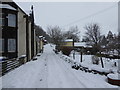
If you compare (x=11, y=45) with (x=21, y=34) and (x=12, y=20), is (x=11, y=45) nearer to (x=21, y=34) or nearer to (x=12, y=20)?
(x=21, y=34)

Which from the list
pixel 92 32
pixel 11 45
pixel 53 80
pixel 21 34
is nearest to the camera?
pixel 53 80

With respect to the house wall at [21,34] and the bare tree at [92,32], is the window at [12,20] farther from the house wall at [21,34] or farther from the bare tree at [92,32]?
the bare tree at [92,32]

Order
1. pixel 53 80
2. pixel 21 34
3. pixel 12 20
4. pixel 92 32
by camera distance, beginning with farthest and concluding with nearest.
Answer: pixel 92 32 < pixel 21 34 < pixel 12 20 < pixel 53 80

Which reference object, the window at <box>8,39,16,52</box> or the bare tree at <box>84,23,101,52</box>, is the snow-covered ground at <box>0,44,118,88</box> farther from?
the bare tree at <box>84,23,101,52</box>

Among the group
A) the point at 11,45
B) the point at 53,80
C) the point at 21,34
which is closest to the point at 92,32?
the point at 21,34

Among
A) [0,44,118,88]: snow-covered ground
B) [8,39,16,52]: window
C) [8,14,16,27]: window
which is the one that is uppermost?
[8,14,16,27]: window

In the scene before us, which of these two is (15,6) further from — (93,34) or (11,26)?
(93,34)

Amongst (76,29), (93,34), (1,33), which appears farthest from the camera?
(76,29)

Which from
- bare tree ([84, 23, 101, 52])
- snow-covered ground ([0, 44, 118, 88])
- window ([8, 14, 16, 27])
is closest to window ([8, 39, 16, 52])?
window ([8, 14, 16, 27])

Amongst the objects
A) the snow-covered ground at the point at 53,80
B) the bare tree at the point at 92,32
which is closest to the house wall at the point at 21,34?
the snow-covered ground at the point at 53,80

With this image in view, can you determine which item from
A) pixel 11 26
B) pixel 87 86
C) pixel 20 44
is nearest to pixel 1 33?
pixel 11 26

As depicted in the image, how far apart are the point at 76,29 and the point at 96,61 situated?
75.8m

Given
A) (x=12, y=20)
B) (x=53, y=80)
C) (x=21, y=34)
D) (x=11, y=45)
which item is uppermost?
(x=12, y=20)

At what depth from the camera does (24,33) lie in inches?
730
